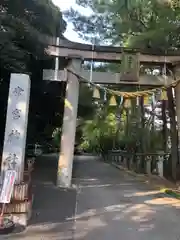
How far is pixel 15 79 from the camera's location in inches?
332

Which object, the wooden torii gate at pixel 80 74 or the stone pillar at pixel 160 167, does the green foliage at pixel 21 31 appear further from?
the stone pillar at pixel 160 167

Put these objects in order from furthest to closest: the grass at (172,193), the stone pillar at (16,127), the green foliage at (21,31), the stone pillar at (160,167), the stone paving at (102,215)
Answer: the stone pillar at (160,167)
the grass at (172,193)
the green foliage at (21,31)
the stone pillar at (16,127)
the stone paving at (102,215)

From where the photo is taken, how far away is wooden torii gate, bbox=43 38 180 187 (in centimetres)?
1321

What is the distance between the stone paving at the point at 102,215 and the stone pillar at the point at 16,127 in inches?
52.3

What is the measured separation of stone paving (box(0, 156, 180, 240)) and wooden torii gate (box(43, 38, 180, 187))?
1402 millimetres

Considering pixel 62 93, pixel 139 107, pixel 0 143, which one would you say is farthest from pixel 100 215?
pixel 139 107

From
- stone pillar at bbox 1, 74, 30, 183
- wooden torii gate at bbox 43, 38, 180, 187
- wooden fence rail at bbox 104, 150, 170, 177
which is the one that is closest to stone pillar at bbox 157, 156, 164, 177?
wooden fence rail at bbox 104, 150, 170, 177

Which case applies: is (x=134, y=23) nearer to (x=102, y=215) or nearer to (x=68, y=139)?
(x=68, y=139)

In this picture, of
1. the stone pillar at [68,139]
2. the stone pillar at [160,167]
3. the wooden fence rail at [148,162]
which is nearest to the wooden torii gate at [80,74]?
the stone pillar at [68,139]

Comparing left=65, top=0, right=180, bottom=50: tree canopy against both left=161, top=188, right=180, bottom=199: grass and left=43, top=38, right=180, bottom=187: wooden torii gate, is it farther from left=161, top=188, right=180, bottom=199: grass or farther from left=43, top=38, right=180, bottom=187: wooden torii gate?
left=161, top=188, right=180, bottom=199: grass

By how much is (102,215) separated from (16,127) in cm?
294

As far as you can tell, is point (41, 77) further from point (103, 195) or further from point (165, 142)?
point (165, 142)

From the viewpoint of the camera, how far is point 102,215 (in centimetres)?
865

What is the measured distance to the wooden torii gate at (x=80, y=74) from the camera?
43.3 feet
